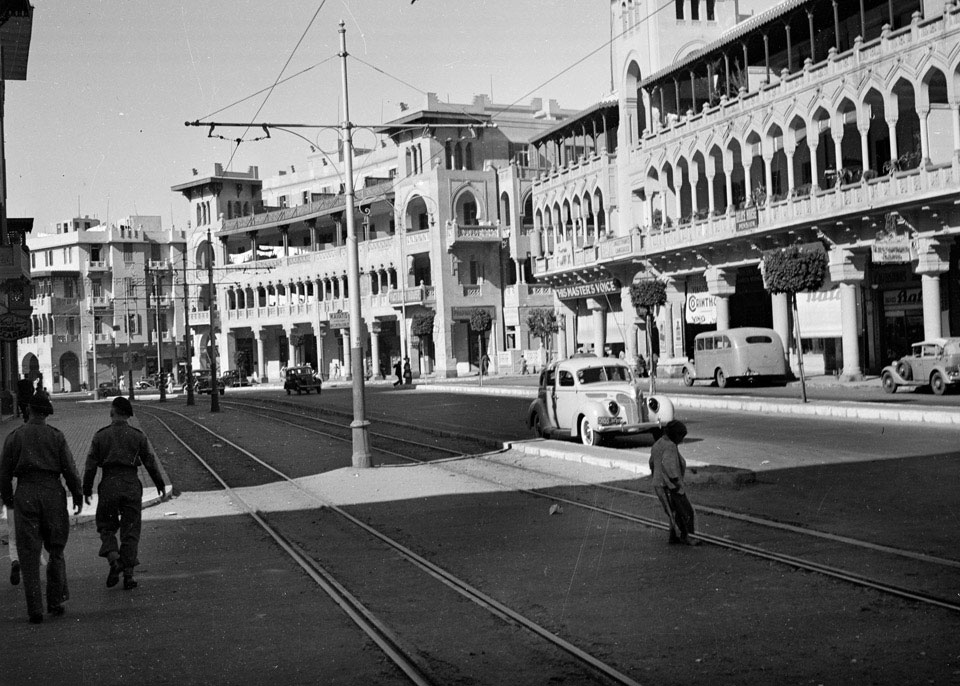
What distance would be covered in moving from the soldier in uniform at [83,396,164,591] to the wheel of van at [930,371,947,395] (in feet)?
85.9

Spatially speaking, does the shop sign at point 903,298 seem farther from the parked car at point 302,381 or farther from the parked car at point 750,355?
the parked car at point 302,381

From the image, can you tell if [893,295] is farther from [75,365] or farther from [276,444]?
[75,365]

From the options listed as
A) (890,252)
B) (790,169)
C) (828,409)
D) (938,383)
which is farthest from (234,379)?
(828,409)

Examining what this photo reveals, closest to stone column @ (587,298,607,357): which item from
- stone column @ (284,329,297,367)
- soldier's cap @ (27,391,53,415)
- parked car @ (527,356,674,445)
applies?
parked car @ (527,356,674,445)

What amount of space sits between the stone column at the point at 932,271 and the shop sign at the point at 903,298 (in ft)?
14.0

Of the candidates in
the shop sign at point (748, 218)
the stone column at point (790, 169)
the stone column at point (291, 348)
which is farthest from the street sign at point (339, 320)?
the stone column at point (790, 169)

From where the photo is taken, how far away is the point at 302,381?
6138 centimetres

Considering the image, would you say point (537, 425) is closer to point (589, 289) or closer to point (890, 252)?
point (890, 252)

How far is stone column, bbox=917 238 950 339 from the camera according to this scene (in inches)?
1356

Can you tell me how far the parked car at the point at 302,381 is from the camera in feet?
201

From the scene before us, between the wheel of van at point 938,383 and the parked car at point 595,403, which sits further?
the wheel of van at point 938,383

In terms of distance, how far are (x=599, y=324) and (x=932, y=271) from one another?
1040 inches

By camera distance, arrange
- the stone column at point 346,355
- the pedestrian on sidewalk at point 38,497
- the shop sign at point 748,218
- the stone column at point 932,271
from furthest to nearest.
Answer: the stone column at point 346,355 < the shop sign at point 748,218 < the stone column at point 932,271 < the pedestrian on sidewalk at point 38,497

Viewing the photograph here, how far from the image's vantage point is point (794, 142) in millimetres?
41000
